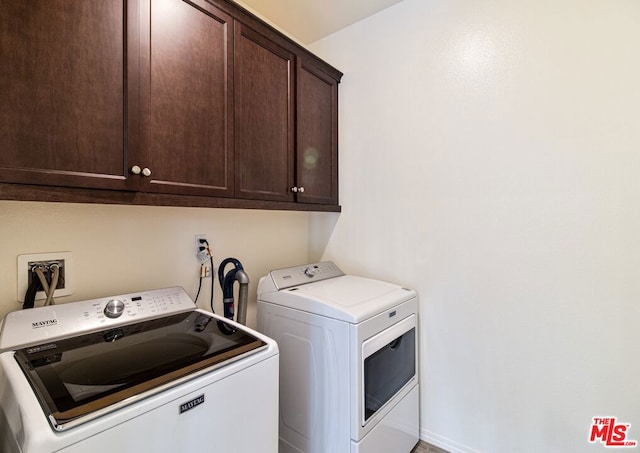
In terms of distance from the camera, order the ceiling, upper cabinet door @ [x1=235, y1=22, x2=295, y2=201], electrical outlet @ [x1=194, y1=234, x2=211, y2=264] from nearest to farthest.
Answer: upper cabinet door @ [x1=235, y1=22, x2=295, y2=201] < electrical outlet @ [x1=194, y1=234, x2=211, y2=264] < the ceiling

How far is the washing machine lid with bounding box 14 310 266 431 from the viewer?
2.38 feet

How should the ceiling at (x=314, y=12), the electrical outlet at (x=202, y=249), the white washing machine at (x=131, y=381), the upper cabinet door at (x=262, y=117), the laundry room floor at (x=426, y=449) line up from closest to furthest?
the white washing machine at (x=131, y=381), the upper cabinet door at (x=262, y=117), the electrical outlet at (x=202, y=249), the laundry room floor at (x=426, y=449), the ceiling at (x=314, y=12)

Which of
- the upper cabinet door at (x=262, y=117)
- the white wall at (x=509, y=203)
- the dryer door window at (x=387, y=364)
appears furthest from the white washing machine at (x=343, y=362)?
the upper cabinet door at (x=262, y=117)

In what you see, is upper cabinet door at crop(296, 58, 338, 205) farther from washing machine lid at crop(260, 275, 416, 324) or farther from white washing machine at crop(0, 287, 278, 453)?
white washing machine at crop(0, 287, 278, 453)

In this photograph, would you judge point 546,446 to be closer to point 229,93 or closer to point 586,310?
point 586,310

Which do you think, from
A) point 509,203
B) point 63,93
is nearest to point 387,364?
point 509,203

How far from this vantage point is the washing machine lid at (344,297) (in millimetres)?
1382

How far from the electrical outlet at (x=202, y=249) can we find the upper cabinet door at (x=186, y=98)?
0.39 metres

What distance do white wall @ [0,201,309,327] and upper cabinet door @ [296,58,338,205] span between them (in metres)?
0.41

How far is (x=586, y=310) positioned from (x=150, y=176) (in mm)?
1915

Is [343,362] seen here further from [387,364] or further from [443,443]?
[443,443]

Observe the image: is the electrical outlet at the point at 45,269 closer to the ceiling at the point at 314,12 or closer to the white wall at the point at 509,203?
the white wall at the point at 509,203

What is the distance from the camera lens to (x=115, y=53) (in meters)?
1.02

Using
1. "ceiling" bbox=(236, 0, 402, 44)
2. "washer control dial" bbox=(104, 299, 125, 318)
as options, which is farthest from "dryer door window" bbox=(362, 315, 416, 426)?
"ceiling" bbox=(236, 0, 402, 44)
